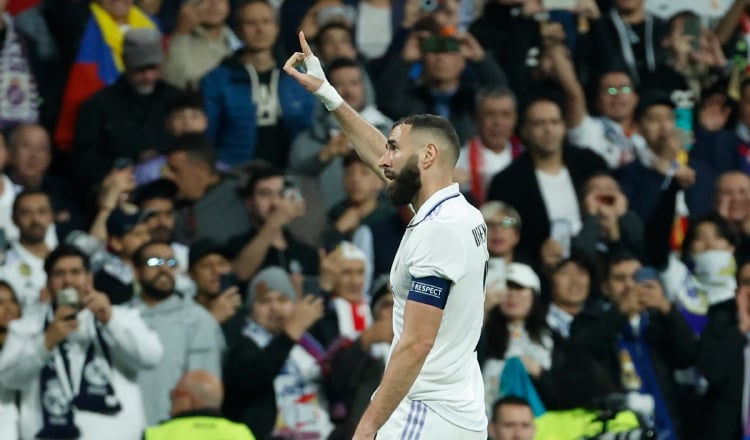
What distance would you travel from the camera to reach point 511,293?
10695 mm

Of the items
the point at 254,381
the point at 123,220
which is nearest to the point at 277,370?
the point at 254,381

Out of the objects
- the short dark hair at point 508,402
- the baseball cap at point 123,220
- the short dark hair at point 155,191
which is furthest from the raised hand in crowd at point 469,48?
the short dark hair at point 508,402

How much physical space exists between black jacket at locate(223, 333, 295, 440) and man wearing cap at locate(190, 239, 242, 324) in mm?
431

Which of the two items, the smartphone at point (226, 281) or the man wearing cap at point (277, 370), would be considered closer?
the man wearing cap at point (277, 370)

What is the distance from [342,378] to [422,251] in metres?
3.58

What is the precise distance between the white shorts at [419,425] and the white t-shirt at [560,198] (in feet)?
17.3

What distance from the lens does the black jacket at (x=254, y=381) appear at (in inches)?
394

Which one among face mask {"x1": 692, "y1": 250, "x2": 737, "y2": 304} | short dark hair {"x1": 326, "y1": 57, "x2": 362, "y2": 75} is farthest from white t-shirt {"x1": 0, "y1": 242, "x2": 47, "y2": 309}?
face mask {"x1": 692, "y1": 250, "x2": 737, "y2": 304}

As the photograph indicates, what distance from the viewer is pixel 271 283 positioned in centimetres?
1041

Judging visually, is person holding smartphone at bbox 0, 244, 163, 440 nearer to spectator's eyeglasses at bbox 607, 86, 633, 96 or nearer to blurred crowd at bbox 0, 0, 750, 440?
blurred crowd at bbox 0, 0, 750, 440

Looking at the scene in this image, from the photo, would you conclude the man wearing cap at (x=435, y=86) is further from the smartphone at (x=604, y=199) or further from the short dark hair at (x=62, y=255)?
the short dark hair at (x=62, y=255)

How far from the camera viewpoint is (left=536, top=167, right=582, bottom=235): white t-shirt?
39.5ft

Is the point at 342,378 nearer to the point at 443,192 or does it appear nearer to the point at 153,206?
the point at 153,206

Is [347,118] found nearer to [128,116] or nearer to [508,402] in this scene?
[508,402]
